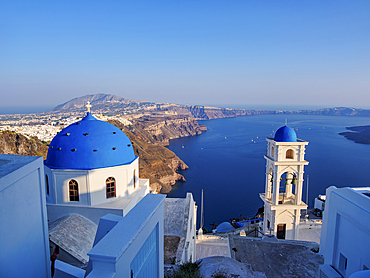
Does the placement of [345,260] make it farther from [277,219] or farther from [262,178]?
[262,178]

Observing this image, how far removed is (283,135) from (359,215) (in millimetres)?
6689

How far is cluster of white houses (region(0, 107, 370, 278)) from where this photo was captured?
357 cm

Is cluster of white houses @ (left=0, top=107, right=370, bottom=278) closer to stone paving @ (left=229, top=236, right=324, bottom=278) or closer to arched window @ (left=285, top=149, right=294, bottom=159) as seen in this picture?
arched window @ (left=285, top=149, right=294, bottom=159)

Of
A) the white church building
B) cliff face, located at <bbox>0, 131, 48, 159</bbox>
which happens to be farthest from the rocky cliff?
the white church building

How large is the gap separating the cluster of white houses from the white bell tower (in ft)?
0.16

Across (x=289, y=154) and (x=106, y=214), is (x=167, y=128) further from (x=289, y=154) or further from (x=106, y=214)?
(x=106, y=214)

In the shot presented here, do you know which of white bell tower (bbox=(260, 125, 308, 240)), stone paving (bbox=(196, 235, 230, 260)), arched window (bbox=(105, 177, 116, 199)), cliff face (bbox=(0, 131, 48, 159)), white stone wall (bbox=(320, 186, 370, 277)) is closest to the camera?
white stone wall (bbox=(320, 186, 370, 277))

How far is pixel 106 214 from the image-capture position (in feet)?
17.4

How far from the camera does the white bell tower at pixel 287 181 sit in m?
11.8

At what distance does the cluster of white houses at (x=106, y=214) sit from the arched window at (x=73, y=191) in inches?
1.6

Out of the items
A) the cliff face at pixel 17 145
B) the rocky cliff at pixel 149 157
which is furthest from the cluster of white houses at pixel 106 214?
the cliff face at pixel 17 145

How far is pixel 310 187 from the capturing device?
37.7 metres

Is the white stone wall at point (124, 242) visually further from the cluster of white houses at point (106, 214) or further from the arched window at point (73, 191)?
the arched window at point (73, 191)

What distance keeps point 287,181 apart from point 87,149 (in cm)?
1026
